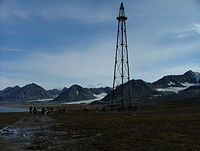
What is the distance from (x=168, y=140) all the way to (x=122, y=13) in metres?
59.2

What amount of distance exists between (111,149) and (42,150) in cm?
452

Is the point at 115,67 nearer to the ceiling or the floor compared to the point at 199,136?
nearer to the ceiling

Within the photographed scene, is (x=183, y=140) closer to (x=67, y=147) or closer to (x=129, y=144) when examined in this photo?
(x=129, y=144)

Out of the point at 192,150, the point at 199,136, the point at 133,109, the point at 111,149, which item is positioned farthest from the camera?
the point at 133,109

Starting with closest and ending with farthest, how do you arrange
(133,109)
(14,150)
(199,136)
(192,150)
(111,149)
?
1. (192,150)
2. (111,149)
3. (14,150)
4. (199,136)
5. (133,109)

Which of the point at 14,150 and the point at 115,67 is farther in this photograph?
the point at 115,67

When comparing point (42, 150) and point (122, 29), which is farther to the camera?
point (122, 29)

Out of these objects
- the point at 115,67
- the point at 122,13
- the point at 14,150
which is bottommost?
the point at 14,150

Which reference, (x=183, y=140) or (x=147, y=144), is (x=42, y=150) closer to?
(x=147, y=144)

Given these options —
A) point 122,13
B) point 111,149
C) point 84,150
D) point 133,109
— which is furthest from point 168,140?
point 122,13

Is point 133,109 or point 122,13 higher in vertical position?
point 122,13

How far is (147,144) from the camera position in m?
18.3

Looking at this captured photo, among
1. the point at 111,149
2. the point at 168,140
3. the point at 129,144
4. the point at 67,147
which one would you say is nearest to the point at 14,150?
the point at 67,147

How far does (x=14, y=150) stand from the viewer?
18.4 meters
